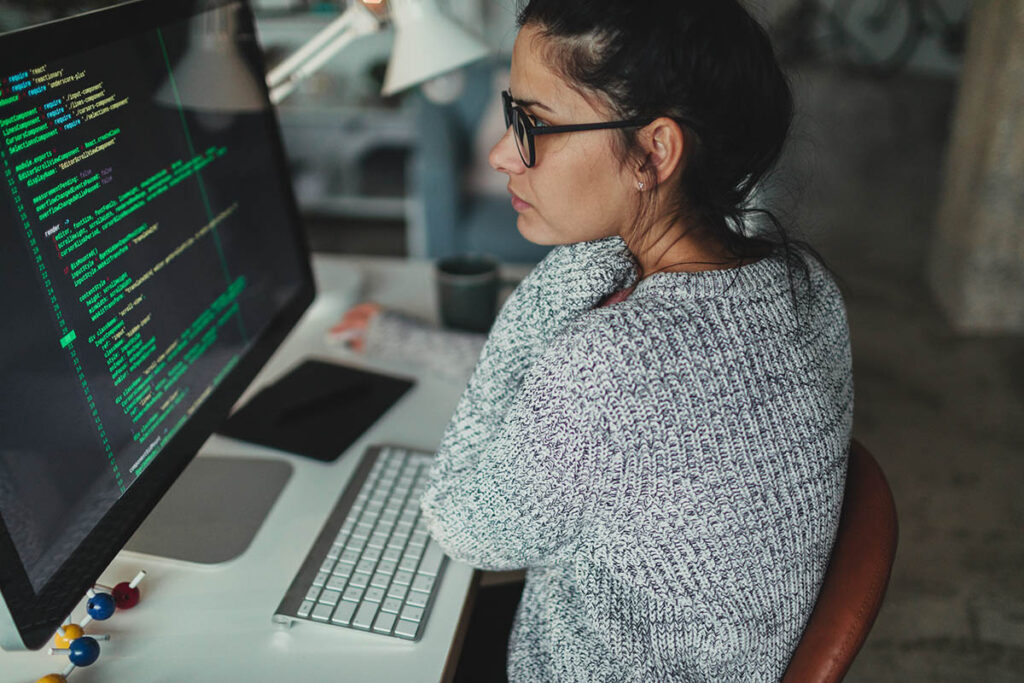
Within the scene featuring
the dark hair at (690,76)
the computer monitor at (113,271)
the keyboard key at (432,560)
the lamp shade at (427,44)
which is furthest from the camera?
the lamp shade at (427,44)

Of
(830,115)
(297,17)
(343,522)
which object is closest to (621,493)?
(343,522)

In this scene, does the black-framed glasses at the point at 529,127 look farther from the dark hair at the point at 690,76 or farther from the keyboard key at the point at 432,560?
the keyboard key at the point at 432,560

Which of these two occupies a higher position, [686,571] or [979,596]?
[686,571]

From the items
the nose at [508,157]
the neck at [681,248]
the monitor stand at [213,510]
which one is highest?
the nose at [508,157]

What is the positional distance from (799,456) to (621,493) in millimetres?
164

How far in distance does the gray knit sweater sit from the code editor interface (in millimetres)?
314

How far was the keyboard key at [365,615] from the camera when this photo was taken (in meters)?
0.75

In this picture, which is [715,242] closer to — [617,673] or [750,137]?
[750,137]

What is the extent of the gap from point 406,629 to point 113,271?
0.42m

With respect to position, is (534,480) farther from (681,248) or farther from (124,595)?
(124,595)

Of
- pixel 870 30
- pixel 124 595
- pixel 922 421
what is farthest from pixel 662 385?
pixel 870 30

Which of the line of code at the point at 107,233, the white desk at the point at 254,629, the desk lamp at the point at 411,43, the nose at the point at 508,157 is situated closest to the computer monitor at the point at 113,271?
the line of code at the point at 107,233

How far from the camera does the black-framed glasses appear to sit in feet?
2.43

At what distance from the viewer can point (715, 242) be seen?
32.1 inches
